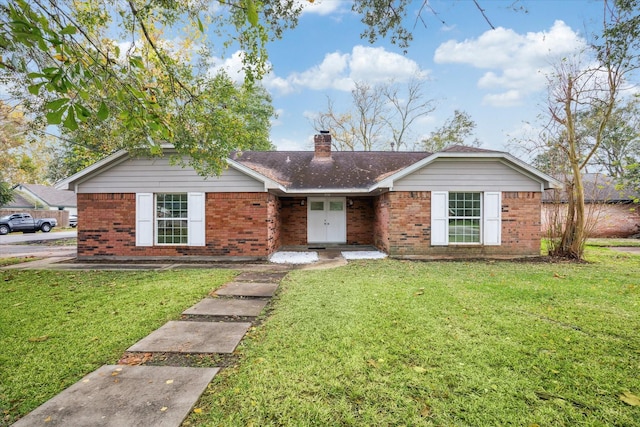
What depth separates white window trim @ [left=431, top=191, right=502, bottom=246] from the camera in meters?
9.86

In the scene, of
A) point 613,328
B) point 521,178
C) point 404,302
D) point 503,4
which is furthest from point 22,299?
point 521,178

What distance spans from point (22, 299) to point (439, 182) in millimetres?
10860

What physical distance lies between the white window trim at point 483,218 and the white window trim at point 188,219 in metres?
7.73

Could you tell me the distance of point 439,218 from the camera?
9.93m

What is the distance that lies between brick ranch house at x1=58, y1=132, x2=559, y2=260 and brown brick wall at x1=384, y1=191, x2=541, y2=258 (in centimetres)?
3

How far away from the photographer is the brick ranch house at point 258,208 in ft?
31.3

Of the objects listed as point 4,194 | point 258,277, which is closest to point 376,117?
point 258,277

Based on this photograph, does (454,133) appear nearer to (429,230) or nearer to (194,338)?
(429,230)

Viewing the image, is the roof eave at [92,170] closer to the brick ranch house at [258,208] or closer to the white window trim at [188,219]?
the brick ranch house at [258,208]

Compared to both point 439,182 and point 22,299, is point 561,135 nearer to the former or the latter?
point 439,182

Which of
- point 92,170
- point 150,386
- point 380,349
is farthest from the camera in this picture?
point 92,170

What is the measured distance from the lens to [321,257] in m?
10.2

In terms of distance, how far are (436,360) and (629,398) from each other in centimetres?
152

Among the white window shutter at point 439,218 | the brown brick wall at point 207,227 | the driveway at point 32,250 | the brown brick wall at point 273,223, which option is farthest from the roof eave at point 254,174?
the driveway at point 32,250
